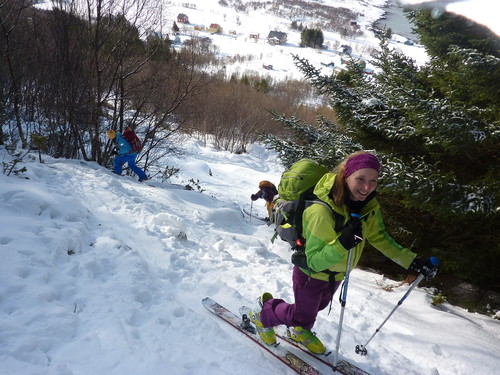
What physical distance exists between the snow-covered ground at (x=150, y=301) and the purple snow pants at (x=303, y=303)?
42 centimetres

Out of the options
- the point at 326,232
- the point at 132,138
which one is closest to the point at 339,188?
the point at 326,232

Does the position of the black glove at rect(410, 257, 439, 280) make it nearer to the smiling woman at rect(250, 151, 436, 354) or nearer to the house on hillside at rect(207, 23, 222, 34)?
the smiling woman at rect(250, 151, 436, 354)

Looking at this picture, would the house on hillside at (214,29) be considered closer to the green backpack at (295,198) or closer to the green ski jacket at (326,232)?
the green backpack at (295,198)

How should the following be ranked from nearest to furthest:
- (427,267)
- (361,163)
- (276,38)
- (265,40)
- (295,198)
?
1. (361,163)
2. (427,267)
3. (295,198)
4. (276,38)
5. (265,40)

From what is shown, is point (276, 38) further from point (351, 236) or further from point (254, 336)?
point (351, 236)

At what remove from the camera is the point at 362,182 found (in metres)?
2.09

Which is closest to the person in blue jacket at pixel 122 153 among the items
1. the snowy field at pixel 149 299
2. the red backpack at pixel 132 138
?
the red backpack at pixel 132 138

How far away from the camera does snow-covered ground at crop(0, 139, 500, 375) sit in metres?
2.27

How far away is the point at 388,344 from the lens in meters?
3.21

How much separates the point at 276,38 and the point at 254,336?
108284mm

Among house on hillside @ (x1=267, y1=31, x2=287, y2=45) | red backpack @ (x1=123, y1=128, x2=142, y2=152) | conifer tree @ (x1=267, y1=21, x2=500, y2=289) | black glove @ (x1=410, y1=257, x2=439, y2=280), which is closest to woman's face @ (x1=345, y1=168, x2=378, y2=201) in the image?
black glove @ (x1=410, y1=257, x2=439, y2=280)

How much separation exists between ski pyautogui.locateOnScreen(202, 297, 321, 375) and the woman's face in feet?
5.57

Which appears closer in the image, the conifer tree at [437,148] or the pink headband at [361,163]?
the pink headband at [361,163]

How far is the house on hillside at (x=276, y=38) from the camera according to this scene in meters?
94.2
